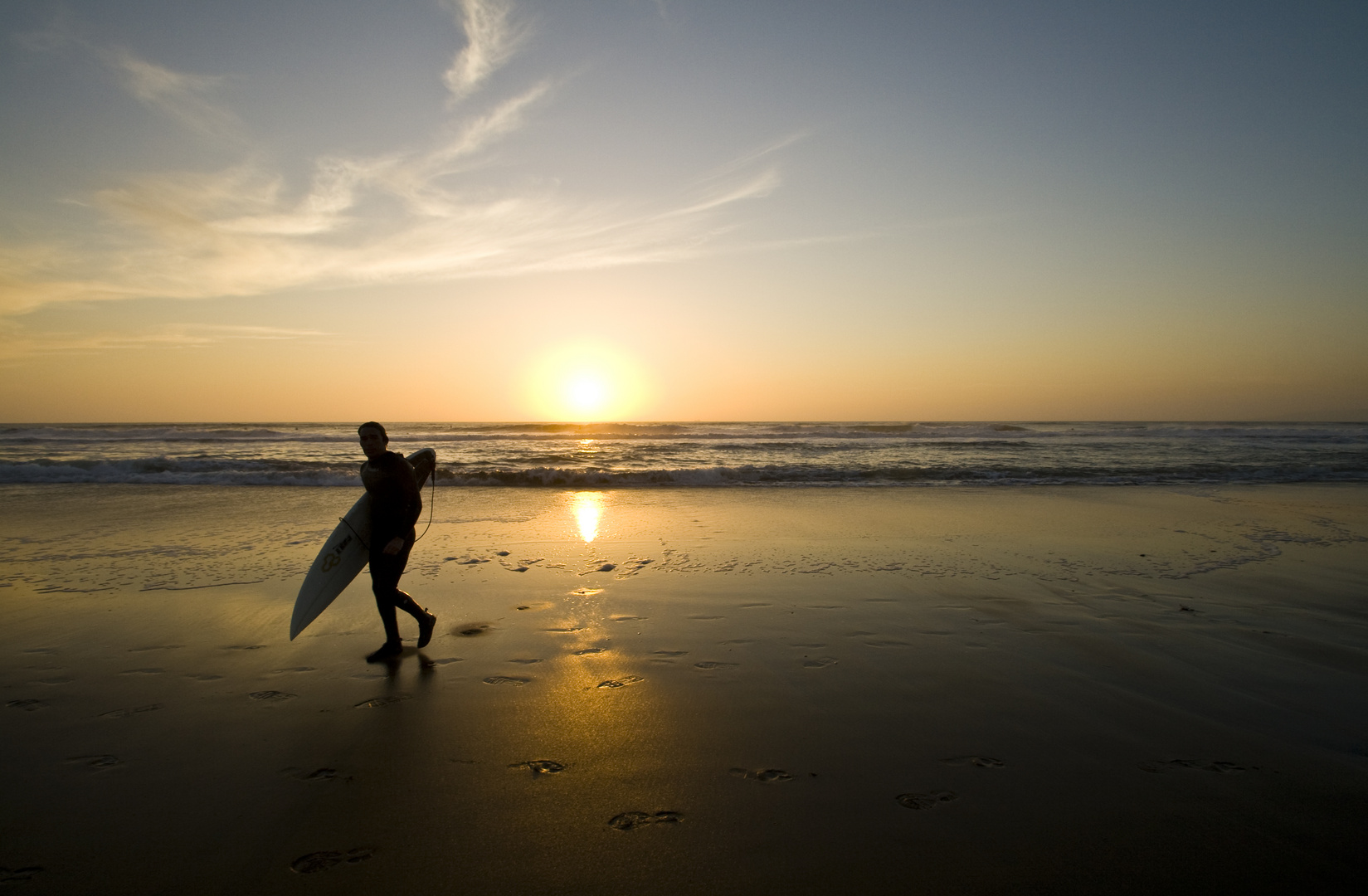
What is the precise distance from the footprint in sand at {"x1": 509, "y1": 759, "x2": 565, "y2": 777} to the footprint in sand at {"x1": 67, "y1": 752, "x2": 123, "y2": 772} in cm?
201

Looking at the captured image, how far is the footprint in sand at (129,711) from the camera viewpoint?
12.2 feet

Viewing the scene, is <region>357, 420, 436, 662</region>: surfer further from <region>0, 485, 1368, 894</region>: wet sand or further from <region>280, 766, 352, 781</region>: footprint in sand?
<region>280, 766, 352, 781</region>: footprint in sand

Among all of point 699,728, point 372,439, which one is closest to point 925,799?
point 699,728

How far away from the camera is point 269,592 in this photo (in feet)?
20.9

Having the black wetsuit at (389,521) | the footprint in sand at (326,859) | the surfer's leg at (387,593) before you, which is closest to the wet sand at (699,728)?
the footprint in sand at (326,859)

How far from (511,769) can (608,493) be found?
1206 centimetres

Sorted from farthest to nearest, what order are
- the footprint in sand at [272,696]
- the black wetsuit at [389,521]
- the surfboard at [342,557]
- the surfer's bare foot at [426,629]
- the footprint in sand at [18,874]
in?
the surfboard at [342,557], the surfer's bare foot at [426,629], the black wetsuit at [389,521], the footprint in sand at [272,696], the footprint in sand at [18,874]

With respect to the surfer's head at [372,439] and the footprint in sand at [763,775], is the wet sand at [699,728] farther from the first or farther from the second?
the surfer's head at [372,439]

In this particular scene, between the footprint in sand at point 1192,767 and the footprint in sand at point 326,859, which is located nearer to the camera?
the footprint in sand at point 326,859

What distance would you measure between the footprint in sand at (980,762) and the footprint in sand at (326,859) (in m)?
2.65

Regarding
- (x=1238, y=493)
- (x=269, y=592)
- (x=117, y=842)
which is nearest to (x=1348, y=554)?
(x=1238, y=493)

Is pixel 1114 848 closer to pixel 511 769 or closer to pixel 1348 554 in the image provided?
pixel 511 769

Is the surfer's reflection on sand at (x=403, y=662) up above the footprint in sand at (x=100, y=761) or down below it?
below

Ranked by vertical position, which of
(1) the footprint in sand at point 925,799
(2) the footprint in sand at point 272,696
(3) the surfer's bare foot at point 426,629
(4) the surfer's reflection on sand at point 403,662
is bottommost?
(4) the surfer's reflection on sand at point 403,662
